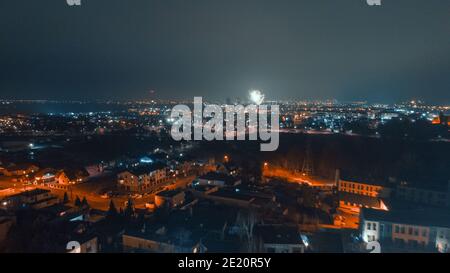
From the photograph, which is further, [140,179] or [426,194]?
[140,179]

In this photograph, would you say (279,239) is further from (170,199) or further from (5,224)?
(5,224)

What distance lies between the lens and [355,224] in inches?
222

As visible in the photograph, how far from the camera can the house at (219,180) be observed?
295 inches

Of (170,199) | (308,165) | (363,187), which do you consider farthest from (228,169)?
(363,187)

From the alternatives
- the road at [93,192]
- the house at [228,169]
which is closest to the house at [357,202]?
the house at [228,169]

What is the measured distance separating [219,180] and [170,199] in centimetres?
179

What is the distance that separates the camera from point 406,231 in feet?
15.3

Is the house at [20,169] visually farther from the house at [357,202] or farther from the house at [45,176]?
the house at [357,202]

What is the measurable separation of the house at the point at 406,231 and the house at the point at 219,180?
324cm

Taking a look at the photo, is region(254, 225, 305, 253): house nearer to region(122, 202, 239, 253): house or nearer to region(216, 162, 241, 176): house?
region(122, 202, 239, 253): house
